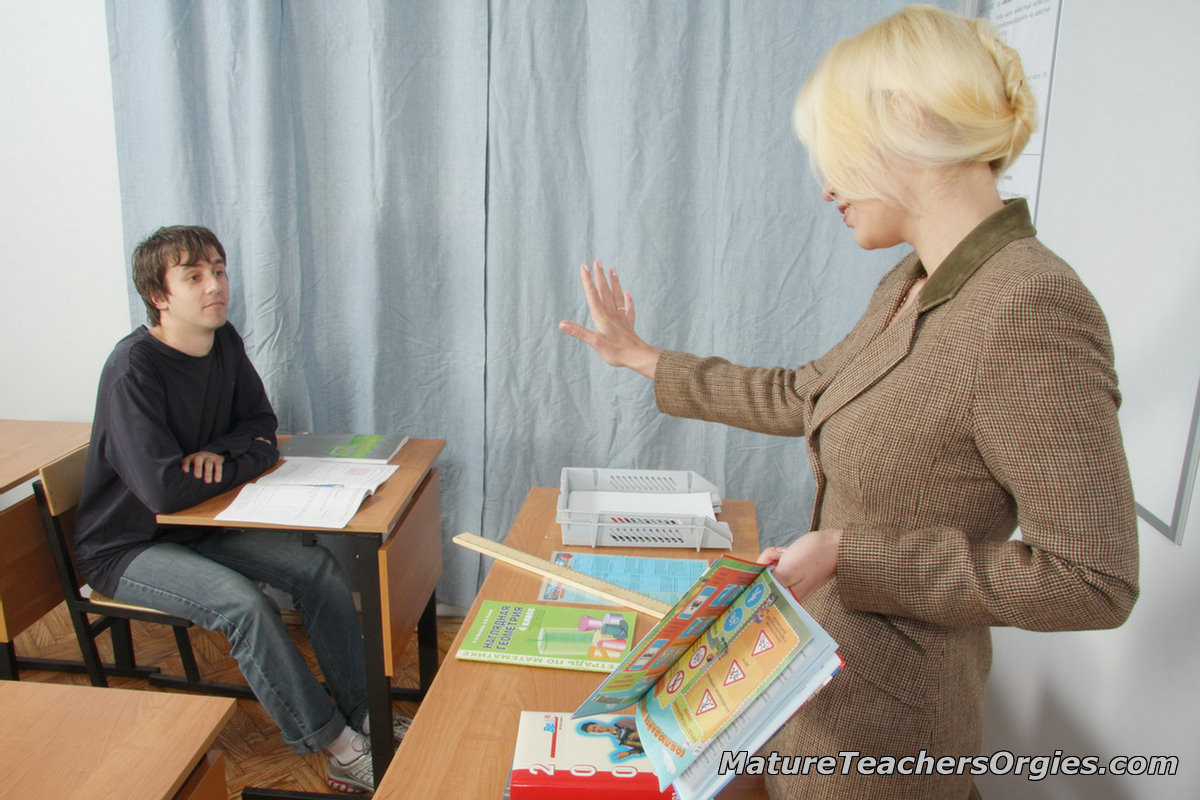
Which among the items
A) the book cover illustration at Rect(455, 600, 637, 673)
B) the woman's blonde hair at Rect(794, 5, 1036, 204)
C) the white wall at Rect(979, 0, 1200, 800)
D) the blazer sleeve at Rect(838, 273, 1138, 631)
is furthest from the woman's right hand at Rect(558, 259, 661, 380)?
the white wall at Rect(979, 0, 1200, 800)

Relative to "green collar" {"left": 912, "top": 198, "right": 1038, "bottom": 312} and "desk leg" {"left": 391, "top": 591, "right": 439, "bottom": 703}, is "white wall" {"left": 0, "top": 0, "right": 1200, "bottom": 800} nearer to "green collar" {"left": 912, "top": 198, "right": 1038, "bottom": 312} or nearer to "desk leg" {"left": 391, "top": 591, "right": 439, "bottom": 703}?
"green collar" {"left": 912, "top": 198, "right": 1038, "bottom": 312}

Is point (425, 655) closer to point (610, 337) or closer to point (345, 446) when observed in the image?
point (345, 446)

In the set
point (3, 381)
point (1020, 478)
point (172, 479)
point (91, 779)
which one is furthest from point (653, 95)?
point (3, 381)

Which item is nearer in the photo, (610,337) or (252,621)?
(610,337)

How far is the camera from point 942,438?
0.87m

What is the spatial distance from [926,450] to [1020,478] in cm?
11

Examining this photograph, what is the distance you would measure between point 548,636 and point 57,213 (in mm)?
2344

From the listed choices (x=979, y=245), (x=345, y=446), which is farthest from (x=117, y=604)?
(x=979, y=245)

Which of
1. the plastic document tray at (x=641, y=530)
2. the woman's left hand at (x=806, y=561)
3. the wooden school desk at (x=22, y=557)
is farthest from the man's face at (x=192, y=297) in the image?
the woman's left hand at (x=806, y=561)

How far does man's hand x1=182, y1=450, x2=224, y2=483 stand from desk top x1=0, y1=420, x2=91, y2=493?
0.41m

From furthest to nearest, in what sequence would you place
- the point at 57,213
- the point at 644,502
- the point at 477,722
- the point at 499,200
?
the point at 57,213, the point at 499,200, the point at 644,502, the point at 477,722

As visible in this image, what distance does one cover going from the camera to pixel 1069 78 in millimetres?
1702

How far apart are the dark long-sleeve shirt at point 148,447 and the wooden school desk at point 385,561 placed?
3.3 inches

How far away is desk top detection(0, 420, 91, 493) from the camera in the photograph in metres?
2.14
